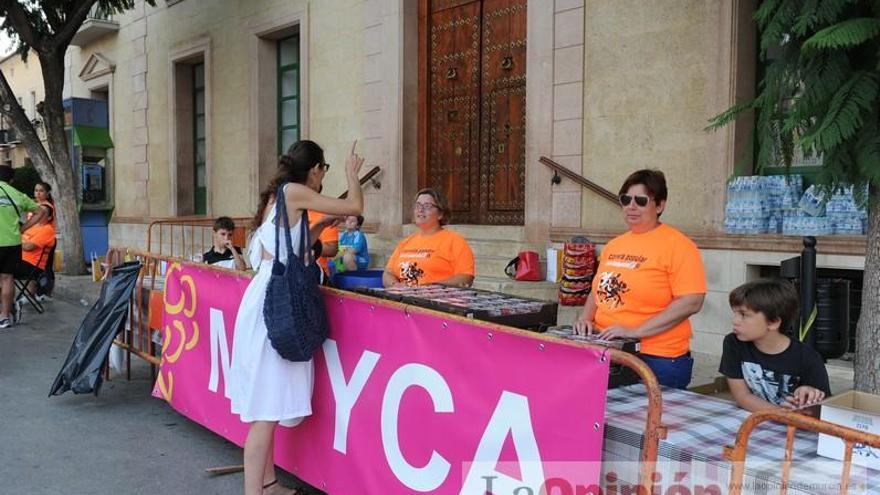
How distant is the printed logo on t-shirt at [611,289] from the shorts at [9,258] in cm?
885

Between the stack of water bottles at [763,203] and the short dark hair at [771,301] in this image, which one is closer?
the short dark hair at [771,301]

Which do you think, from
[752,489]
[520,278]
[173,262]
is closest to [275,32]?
[520,278]

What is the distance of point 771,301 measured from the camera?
2.86 m

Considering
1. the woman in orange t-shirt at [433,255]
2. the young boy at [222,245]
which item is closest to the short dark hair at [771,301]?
the woman in orange t-shirt at [433,255]

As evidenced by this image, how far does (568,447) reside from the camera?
2.41m

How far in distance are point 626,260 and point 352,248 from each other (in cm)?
664

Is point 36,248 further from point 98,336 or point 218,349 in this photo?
point 218,349

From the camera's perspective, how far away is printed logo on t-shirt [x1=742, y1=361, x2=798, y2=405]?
113 inches

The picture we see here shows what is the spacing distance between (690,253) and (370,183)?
27.5ft

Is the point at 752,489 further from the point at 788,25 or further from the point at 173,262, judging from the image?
the point at 173,262

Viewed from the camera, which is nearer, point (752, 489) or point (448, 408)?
point (752, 489)

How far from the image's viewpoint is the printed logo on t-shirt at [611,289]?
3.53 metres

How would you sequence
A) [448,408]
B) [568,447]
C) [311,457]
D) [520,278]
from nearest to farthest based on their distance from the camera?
[568,447] < [448,408] < [311,457] < [520,278]

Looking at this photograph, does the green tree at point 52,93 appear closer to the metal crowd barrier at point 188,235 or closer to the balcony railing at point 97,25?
the metal crowd barrier at point 188,235
